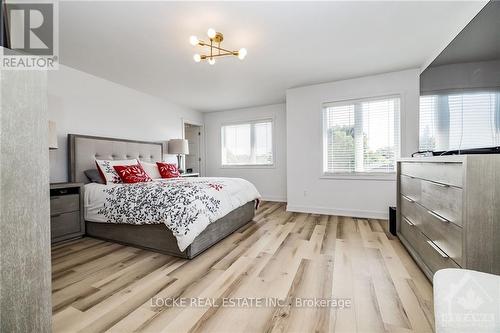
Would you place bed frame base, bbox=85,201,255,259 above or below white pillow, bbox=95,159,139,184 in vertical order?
below

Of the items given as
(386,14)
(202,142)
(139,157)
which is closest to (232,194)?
(139,157)

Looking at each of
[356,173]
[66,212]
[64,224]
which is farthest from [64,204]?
[356,173]

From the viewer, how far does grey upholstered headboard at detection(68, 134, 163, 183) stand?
9.96 ft

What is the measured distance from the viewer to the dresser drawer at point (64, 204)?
2509 millimetres

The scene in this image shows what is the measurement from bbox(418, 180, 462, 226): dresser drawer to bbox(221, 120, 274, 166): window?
3610mm

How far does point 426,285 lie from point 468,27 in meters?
2.16

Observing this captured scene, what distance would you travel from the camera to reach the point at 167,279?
1764mm

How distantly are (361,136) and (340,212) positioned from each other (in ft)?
4.40

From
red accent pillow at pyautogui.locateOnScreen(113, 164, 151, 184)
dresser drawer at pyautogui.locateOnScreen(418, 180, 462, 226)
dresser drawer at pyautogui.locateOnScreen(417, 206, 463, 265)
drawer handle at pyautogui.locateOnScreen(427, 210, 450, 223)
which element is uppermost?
red accent pillow at pyautogui.locateOnScreen(113, 164, 151, 184)

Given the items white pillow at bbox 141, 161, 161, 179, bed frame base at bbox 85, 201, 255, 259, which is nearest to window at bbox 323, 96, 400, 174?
bed frame base at bbox 85, 201, 255, 259

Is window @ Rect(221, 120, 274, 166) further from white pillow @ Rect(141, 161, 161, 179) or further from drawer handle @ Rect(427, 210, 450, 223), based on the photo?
drawer handle @ Rect(427, 210, 450, 223)

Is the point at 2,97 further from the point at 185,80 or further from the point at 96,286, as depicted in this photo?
the point at 185,80

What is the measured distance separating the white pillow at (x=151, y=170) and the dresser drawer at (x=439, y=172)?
359 centimetres

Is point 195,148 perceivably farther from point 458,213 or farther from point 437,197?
point 458,213
